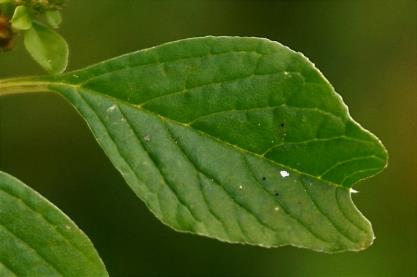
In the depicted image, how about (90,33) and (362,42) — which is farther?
(362,42)

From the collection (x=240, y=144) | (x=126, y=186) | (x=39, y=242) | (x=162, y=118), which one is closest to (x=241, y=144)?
(x=240, y=144)

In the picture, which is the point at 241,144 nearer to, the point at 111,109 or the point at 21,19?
the point at 111,109

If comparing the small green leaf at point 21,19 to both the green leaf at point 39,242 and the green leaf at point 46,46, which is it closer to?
the green leaf at point 46,46

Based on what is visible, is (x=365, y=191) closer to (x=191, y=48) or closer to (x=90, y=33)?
(x=90, y=33)

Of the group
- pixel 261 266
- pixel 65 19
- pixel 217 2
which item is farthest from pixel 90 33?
pixel 261 266

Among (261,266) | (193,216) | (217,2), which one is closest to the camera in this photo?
(193,216)
